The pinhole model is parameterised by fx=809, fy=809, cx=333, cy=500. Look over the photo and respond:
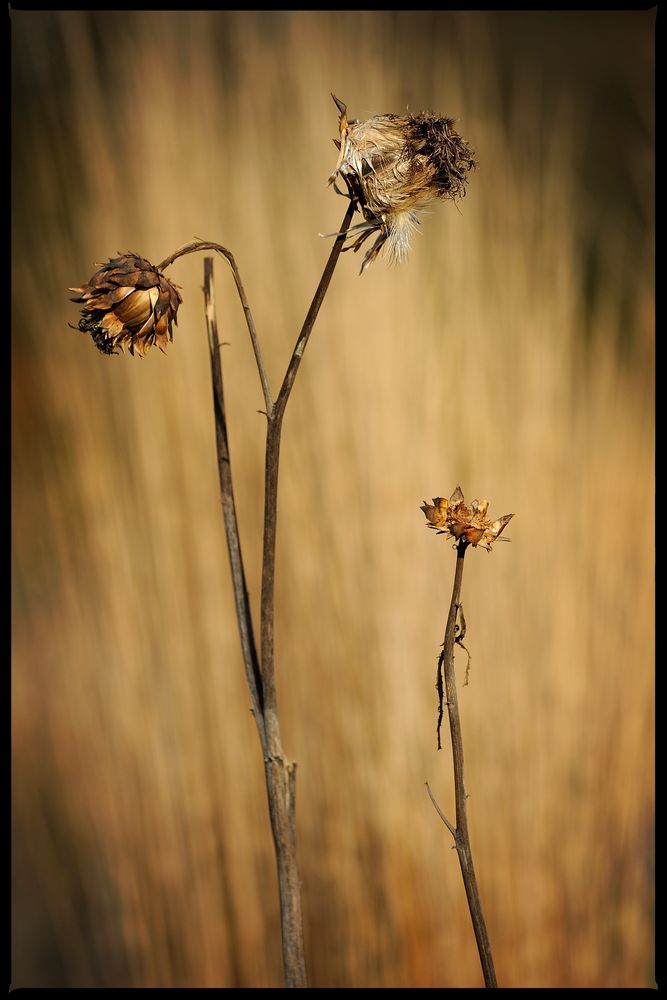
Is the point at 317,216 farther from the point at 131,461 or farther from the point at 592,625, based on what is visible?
the point at 592,625

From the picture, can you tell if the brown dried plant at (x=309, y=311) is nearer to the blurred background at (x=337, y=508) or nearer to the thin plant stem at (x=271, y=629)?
the thin plant stem at (x=271, y=629)

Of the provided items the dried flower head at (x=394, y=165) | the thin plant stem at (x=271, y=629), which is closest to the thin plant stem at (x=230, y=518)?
the thin plant stem at (x=271, y=629)

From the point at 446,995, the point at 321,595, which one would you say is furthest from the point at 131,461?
the point at 446,995

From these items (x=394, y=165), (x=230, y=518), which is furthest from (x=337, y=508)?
(x=394, y=165)

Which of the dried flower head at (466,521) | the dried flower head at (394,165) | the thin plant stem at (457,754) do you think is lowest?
the thin plant stem at (457,754)

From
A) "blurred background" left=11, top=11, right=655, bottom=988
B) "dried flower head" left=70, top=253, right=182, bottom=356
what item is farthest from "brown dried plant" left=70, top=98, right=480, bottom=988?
"blurred background" left=11, top=11, right=655, bottom=988

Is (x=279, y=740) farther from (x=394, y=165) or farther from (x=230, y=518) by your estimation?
(x=394, y=165)
